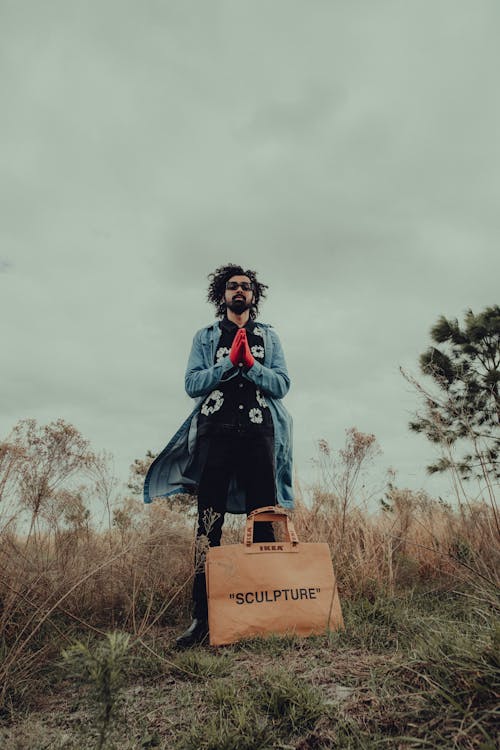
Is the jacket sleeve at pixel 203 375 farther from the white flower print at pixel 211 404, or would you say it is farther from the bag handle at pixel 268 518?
the bag handle at pixel 268 518

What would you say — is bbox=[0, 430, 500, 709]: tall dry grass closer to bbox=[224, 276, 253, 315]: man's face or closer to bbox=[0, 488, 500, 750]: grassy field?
bbox=[0, 488, 500, 750]: grassy field

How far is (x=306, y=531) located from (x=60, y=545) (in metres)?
1.92

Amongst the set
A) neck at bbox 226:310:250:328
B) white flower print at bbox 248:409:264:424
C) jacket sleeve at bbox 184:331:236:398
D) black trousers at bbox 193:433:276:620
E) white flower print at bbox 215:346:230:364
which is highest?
neck at bbox 226:310:250:328

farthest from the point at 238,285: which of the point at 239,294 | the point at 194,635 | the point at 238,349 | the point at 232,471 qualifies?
the point at 194,635

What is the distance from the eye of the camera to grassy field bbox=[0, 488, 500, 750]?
1357 millimetres

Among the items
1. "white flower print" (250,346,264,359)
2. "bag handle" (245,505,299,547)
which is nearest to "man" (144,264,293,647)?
"white flower print" (250,346,264,359)

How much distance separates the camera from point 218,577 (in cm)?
241

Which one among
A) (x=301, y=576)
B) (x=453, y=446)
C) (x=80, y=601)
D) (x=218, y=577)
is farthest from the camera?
(x=80, y=601)

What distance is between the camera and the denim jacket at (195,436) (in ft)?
9.91

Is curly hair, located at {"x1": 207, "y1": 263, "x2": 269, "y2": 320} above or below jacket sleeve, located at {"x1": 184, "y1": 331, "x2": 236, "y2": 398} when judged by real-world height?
above

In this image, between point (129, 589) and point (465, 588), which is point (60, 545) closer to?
point (129, 589)

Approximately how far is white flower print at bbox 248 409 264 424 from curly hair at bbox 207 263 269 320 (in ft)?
3.36

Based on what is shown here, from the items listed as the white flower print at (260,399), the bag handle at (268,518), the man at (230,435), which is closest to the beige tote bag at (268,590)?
the bag handle at (268,518)

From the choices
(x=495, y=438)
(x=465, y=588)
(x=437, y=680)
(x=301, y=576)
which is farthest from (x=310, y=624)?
(x=495, y=438)
